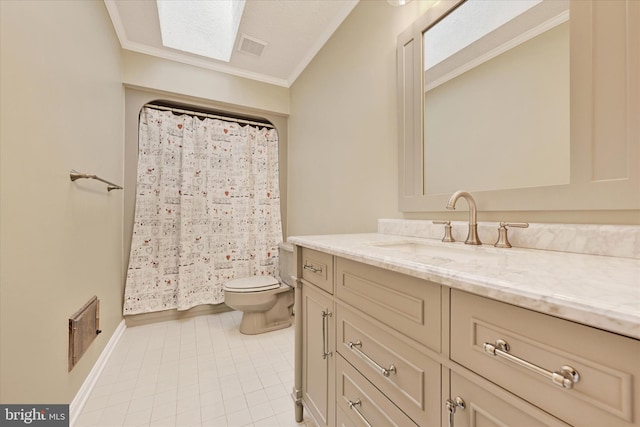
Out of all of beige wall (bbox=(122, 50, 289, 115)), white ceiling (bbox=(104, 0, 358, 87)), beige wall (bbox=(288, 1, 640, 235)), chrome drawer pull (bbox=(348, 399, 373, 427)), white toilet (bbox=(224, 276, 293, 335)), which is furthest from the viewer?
beige wall (bbox=(122, 50, 289, 115))

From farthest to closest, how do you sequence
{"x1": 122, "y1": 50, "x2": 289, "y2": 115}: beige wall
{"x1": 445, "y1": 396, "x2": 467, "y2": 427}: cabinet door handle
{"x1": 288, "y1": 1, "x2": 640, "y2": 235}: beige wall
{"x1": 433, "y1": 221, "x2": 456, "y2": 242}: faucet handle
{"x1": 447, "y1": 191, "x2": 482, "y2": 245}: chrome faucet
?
{"x1": 122, "y1": 50, "x2": 289, "y2": 115}: beige wall, {"x1": 288, "y1": 1, "x2": 640, "y2": 235}: beige wall, {"x1": 433, "y1": 221, "x2": 456, "y2": 242}: faucet handle, {"x1": 447, "y1": 191, "x2": 482, "y2": 245}: chrome faucet, {"x1": 445, "y1": 396, "x2": 467, "y2": 427}: cabinet door handle

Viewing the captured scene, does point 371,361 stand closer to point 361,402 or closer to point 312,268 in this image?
point 361,402

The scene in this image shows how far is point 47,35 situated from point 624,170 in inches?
80.5

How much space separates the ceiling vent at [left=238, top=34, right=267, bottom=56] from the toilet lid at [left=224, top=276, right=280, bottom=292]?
2030mm

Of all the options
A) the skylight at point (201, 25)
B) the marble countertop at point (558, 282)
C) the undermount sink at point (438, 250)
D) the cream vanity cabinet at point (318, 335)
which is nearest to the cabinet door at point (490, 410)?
the marble countertop at point (558, 282)

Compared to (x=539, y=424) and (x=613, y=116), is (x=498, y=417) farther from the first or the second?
(x=613, y=116)

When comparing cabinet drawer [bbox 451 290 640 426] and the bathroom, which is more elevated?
the bathroom

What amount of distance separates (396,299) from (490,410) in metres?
Result: 0.28

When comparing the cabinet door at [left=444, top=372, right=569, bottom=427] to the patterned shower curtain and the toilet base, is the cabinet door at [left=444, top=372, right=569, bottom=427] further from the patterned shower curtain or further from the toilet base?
the patterned shower curtain

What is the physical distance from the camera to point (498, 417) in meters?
0.48

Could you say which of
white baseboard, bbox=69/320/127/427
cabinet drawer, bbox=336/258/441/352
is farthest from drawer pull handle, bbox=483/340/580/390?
white baseboard, bbox=69/320/127/427

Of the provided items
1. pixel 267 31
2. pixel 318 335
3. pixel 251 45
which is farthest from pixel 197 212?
pixel 318 335

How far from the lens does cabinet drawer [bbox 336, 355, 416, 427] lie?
0.74 m

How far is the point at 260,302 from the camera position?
85.7 inches
